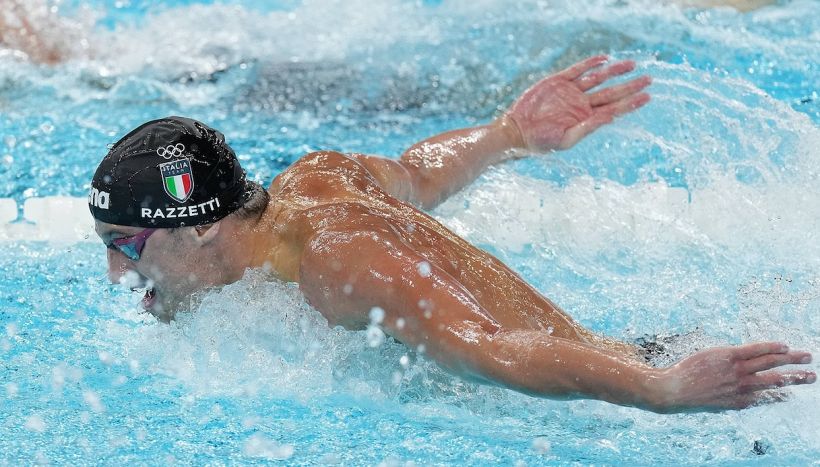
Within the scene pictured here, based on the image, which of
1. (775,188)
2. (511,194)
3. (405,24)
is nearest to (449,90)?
(405,24)

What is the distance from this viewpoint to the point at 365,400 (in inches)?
99.0

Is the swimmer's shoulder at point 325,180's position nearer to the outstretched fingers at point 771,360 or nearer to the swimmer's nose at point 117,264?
the swimmer's nose at point 117,264

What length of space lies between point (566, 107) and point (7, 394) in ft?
6.22

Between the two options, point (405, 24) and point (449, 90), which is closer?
point (449, 90)

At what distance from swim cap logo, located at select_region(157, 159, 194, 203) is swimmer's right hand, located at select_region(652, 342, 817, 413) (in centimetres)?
112

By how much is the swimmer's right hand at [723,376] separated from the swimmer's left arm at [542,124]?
55.4 inches

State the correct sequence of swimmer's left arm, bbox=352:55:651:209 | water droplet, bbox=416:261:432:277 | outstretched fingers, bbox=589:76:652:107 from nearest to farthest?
water droplet, bbox=416:261:432:277
swimmer's left arm, bbox=352:55:651:209
outstretched fingers, bbox=589:76:652:107

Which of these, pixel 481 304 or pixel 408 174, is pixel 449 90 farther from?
pixel 481 304

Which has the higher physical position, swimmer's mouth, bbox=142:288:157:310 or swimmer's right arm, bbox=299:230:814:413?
swimmer's right arm, bbox=299:230:814:413

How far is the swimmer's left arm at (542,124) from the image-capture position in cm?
322

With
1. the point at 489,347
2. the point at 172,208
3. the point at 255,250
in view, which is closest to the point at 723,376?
the point at 489,347

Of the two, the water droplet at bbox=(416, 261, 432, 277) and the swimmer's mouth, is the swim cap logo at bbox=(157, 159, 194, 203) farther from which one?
the water droplet at bbox=(416, 261, 432, 277)

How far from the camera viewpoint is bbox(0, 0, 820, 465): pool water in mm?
2408

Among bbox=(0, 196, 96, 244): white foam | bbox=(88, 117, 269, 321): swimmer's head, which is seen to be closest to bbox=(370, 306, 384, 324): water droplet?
bbox=(88, 117, 269, 321): swimmer's head
